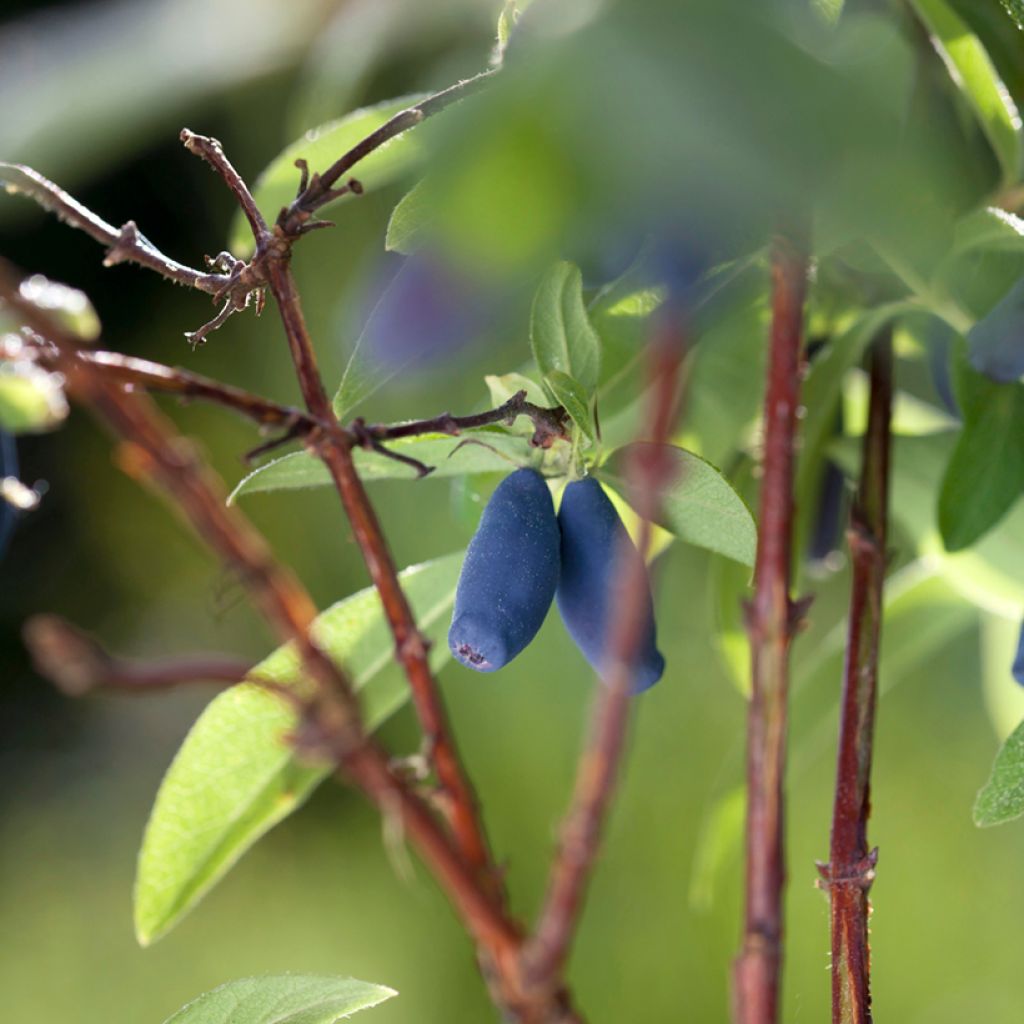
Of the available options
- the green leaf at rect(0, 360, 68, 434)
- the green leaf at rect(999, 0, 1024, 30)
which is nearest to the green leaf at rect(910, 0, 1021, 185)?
the green leaf at rect(999, 0, 1024, 30)

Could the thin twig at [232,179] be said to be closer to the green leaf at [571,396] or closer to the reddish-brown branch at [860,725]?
the green leaf at [571,396]

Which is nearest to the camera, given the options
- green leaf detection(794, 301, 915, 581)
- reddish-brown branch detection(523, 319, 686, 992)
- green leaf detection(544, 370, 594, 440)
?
reddish-brown branch detection(523, 319, 686, 992)

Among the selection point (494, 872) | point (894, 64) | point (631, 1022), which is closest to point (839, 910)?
point (494, 872)

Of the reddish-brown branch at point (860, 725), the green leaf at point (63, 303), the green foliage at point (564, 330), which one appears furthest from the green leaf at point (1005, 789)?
the green leaf at point (63, 303)

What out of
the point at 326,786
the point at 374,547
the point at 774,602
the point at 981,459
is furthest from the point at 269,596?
the point at 326,786

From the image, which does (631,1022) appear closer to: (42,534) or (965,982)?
(965,982)

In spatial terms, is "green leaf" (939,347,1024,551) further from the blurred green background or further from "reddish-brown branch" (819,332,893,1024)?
the blurred green background
